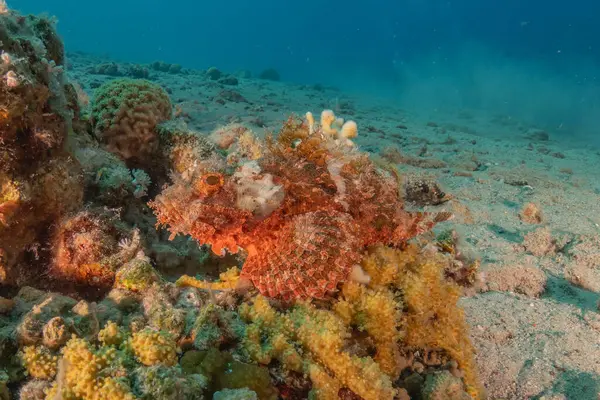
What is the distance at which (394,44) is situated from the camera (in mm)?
138000

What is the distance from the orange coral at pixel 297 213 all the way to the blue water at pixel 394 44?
91.4ft

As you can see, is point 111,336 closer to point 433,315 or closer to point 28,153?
point 28,153

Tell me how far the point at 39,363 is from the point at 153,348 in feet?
2.02

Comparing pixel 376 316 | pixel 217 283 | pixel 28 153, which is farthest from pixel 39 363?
pixel 376 316

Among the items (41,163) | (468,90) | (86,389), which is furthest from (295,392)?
(468,90)

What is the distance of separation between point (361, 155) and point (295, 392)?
1964mm

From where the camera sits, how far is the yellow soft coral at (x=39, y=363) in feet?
7.07

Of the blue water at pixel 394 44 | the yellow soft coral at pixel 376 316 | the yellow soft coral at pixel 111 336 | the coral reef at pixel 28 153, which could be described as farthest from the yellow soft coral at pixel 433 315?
the blue water at pixel 394 44

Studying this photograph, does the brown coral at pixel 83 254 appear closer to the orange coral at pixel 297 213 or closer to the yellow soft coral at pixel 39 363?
the orange coral at pixel 297 213

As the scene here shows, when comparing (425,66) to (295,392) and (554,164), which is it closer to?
(554,164)

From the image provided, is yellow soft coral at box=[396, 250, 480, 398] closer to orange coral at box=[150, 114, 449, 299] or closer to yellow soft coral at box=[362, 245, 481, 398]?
yellow soft coral at box=[362, 245, 481, 398]

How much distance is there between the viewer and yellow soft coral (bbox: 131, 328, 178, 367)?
2141mm

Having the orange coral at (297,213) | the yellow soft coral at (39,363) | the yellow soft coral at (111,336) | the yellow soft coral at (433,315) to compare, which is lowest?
the yellow soft coral at (433,315)

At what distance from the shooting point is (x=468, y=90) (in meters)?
46.5
